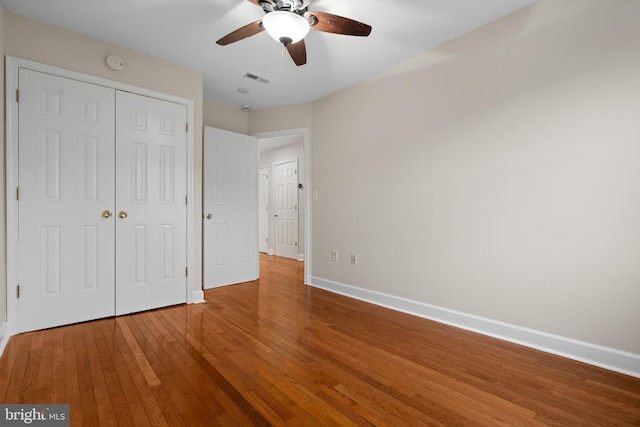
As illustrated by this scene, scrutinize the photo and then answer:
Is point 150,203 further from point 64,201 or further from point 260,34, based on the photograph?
point 260,34

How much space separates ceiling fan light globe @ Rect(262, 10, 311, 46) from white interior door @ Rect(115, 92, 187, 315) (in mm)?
1709

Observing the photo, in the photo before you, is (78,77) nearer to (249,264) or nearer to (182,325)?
(182,325)

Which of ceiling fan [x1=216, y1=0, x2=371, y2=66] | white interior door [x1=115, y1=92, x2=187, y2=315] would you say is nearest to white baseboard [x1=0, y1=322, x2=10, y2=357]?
white interior door [x1=115, y1=92, x2=187, y2=315]

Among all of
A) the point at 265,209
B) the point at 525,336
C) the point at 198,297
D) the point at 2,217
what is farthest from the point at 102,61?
the point at 265,209

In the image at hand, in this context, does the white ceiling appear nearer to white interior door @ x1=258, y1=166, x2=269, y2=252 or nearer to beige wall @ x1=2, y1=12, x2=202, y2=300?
beige wall @ x1=2, y1=12, x2=202, y2=300

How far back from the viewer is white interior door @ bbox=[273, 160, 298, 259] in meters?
6.22

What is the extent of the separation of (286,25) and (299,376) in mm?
2213

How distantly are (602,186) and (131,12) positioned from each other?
3681 millimetres

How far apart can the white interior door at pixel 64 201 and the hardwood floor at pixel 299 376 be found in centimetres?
27

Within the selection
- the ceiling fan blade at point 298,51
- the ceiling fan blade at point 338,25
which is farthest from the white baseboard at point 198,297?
the ceiling fan blade at point 338,25

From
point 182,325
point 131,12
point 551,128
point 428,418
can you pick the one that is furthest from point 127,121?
point 551,128

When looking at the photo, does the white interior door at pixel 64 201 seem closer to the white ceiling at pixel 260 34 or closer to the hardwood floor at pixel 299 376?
the hardwood floor at pixel 299 376

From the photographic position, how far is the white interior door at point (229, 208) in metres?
3.80

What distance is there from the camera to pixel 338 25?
6.58 feet
